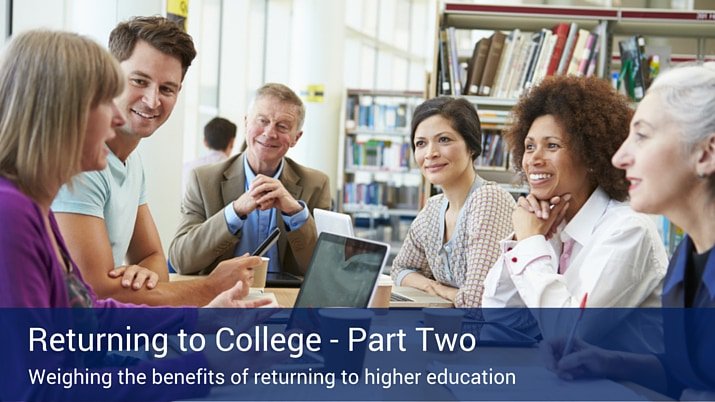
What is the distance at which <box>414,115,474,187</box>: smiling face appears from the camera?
2863 mm

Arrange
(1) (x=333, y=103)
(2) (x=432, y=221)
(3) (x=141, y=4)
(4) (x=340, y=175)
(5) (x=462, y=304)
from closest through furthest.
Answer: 1. (5) (x=462, y=304)
2. (2) (x=432, y=221)
3. (3) (x=141, y=4)
4. (4) (x=340, y=175)
5. (1) (x=333, y=103)

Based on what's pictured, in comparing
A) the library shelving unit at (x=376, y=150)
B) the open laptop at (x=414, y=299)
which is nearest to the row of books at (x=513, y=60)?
the open laptop at (x=414, y=299)

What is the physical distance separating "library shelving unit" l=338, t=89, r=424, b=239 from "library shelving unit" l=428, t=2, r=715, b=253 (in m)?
2.99

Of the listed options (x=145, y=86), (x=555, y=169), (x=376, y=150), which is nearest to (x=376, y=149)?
(x=376, y=150)

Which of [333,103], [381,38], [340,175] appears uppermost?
[381,38]

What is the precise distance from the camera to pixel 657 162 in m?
1.49

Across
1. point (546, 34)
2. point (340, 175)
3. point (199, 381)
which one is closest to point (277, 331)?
point (199, 381)

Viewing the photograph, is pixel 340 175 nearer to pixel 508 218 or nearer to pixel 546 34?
pixel 546 34

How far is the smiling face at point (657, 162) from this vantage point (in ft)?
4.82

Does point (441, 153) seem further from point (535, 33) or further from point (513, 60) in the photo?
point (535, 33)

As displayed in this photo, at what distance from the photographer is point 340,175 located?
7574 millimetres

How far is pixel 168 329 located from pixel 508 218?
1235mm

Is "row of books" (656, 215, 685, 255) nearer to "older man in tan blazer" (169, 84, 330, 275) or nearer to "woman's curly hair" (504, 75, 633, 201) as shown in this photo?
"older man in tan blazer" (169, 84, 330, 275)

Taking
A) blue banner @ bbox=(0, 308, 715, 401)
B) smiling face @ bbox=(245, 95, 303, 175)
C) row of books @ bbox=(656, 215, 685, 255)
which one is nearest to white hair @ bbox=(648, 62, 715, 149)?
blue banner @ bbox=(0, 308, 715, 401)
